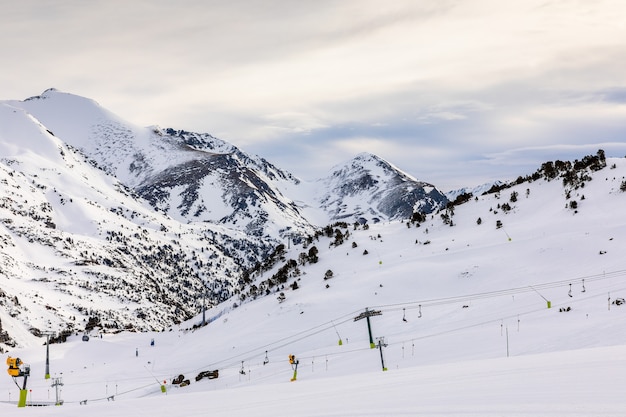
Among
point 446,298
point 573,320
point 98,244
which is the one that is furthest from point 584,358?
point 98,244

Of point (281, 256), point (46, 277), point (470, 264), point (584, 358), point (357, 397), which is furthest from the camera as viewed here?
point (46, 277)

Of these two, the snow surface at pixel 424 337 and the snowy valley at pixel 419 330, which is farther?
the snowy valley at pixel 419 330

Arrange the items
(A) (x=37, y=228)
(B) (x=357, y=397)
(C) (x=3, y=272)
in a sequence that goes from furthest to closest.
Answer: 1. (A) (x=37, y=228)
2. (C) (x=3, y=272)
3. (B) (x=357, y=397)

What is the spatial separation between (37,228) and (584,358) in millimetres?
202328

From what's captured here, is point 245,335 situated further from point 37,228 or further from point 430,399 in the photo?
point 37,228

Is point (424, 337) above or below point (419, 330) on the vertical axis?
below

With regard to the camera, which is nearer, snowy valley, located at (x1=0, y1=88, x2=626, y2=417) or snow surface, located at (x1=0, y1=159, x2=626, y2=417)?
snow surface, located at (x1=0, y1=159, x2=626, y2=417)

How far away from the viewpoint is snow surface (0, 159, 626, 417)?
41.3 ft

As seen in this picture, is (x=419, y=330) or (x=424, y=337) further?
(x=419, y=330)

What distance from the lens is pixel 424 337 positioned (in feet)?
117

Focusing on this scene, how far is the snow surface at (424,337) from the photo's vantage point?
12.6m

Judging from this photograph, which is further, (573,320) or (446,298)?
(446,298)

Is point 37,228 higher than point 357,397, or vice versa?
point 37,228

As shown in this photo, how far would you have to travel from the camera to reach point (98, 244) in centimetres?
19912
